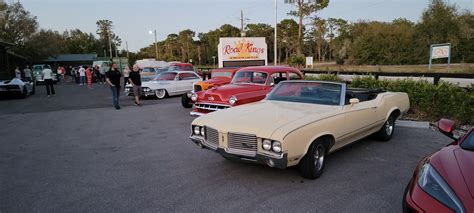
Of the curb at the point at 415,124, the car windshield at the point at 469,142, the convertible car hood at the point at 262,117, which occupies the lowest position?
the curb at the point at 415,124

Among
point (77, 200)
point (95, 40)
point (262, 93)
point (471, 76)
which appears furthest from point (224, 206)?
point (95, 40)

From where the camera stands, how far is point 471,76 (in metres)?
9.12

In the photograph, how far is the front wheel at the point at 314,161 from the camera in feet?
13.6

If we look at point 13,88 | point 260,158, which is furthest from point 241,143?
point 13,88

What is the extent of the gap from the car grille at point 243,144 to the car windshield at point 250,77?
14.8 feet

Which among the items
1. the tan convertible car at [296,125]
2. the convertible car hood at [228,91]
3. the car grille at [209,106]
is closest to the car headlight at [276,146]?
the tan convertible car at [296,125]

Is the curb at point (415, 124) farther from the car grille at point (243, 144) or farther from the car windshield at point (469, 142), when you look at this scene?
the car grille at point (243, 144)

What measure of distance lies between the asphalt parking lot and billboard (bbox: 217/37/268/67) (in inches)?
526

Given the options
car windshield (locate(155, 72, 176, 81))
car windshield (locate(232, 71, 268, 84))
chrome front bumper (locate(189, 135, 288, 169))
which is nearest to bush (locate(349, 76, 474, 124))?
car windshield (locate(232, 71, 268, 84))

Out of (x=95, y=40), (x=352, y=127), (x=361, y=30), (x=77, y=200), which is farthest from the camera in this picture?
(x=95, y=40)

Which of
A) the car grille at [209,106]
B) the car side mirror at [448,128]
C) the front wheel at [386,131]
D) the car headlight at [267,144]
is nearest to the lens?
the car side mirror at [448,128]

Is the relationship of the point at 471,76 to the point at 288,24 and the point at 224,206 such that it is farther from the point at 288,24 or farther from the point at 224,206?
the point at 288,24

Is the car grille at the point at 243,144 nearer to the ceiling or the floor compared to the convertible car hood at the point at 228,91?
nearer to the floor

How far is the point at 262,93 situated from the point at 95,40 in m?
104
